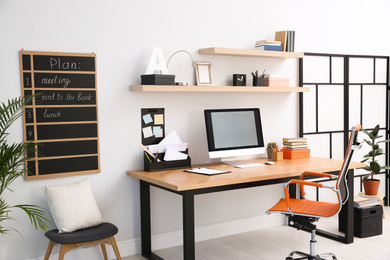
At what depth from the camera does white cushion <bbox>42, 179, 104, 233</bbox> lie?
11.0ft

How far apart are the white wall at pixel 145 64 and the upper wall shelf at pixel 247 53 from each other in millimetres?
153

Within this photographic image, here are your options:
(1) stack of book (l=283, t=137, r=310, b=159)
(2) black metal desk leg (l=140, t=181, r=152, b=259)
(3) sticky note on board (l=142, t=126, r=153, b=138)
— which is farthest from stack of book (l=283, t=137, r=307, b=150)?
(2) black metal desk leg (l=140, t=181, r=152, b=259)

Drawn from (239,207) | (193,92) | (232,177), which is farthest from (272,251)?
(193,92)

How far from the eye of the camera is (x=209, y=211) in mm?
4359

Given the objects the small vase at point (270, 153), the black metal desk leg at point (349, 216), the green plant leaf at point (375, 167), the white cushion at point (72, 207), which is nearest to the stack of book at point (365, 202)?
the black metal desk leg at point (349, 216)

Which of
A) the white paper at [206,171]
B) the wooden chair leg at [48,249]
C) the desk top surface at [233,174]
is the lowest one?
the wooden chair leg at [48,249]

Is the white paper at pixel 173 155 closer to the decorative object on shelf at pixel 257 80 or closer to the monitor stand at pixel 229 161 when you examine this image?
the monitor stand at pixel 229 161

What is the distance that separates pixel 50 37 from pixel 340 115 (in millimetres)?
3195

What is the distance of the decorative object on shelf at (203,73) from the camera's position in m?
4.11

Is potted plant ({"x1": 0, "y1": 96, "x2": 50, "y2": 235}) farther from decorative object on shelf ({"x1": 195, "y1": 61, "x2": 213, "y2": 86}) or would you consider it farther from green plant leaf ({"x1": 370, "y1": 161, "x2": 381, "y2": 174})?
green plant leaf ({"x1": 370, "y1": 161, "x2": 381, "y2": 174})

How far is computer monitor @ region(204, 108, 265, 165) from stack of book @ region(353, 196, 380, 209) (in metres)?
1.04

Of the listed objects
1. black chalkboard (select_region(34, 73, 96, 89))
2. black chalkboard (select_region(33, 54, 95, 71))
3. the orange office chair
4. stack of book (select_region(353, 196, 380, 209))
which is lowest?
stack of book (select_region(353, 196, 380, 209))

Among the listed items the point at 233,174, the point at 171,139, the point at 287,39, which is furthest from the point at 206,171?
the point at 287,39

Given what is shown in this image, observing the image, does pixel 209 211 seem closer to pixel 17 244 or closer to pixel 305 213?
pixel 305 213
